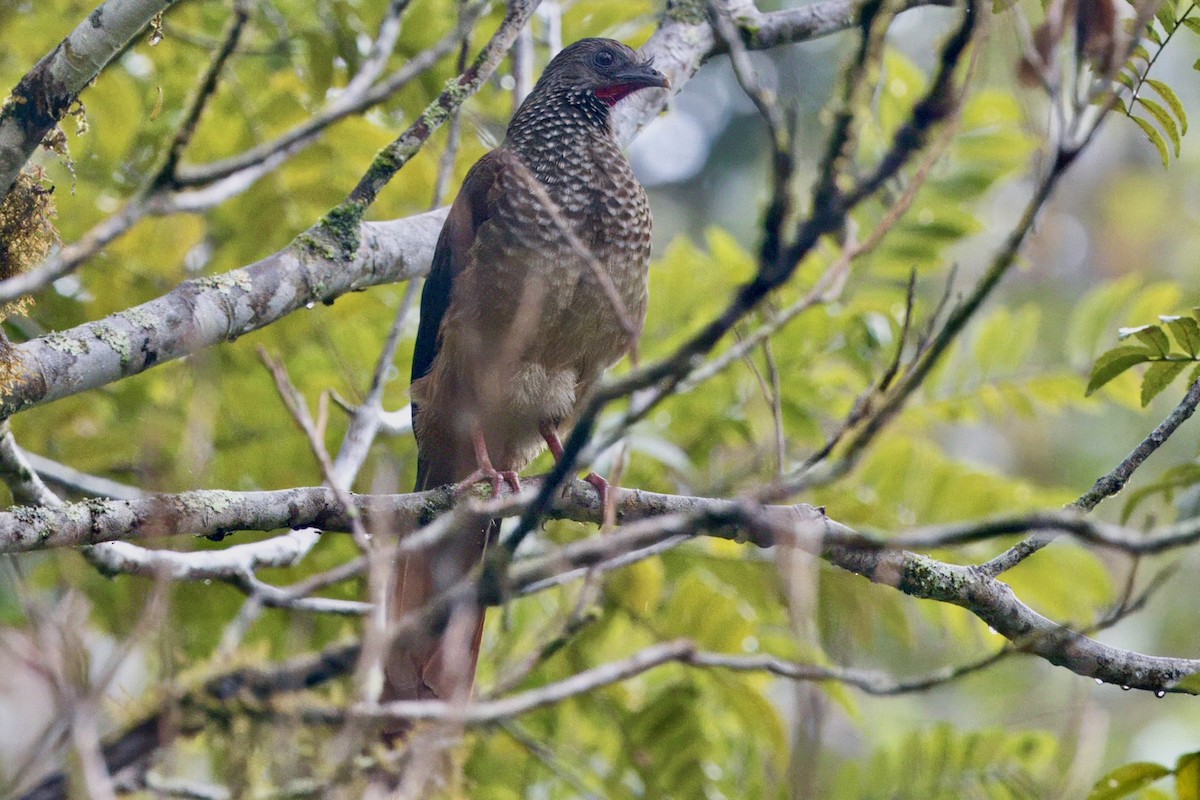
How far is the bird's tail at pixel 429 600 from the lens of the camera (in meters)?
3.64

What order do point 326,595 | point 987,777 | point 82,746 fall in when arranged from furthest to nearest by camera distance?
1. point 326,595
2. point 987,777
3. point 82,746

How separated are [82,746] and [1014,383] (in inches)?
140

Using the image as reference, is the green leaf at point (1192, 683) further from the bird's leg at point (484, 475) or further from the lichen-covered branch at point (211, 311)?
the lichen-covered branch at point (211, 311)

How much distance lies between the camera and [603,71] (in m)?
4.49

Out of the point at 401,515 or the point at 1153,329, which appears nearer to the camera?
the point at 1153,329

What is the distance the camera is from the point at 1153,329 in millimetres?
2658

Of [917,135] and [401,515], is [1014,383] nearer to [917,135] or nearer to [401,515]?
[401,515]

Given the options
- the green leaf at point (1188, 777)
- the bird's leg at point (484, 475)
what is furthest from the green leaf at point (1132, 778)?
the bird's leg at point (484, 475)

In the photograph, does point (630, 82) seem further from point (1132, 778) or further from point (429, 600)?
point (1132, 778)

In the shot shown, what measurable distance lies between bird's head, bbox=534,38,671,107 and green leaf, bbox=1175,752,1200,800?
293cm

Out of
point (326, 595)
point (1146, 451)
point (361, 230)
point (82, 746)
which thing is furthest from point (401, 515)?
point (326, 595)

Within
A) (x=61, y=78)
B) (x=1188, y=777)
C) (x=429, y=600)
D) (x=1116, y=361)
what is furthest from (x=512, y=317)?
(x=1188, y=777)

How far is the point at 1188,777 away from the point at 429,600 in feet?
8.19

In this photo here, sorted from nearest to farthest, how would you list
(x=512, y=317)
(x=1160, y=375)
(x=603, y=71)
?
1. (x=1160, y=375)
2. (x=512, y=317)
3. (x=603, y=71)
